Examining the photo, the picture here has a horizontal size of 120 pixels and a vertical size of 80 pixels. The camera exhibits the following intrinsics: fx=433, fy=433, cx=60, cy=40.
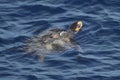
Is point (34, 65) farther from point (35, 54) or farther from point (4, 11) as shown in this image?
point (4, 11)

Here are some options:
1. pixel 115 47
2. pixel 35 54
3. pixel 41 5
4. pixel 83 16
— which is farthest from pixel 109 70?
pixel 41 5

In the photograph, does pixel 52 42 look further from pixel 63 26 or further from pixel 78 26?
pixel 63 26

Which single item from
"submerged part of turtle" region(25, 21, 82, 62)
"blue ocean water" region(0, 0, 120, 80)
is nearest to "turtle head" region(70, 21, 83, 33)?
"submerged part of turtle" region(25, 21, 82, 62)

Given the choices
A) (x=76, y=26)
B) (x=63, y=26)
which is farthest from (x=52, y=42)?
(x=63, y=26)

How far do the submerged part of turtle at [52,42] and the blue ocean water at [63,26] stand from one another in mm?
264

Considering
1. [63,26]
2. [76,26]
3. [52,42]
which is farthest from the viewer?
[63,26]

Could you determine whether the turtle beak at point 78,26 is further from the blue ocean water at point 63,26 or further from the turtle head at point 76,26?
the blue ocean water at point 63,26

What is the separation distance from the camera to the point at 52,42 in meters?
15.9

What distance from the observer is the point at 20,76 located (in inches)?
550

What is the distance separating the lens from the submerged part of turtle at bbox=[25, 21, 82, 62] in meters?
15.5

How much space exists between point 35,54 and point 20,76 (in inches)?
63.2

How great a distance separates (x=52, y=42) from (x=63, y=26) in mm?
2137

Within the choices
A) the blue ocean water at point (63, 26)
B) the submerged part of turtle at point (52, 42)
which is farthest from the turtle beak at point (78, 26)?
the blue ocean water at point (63, 26)

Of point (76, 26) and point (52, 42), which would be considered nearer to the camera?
point (52, 42)
